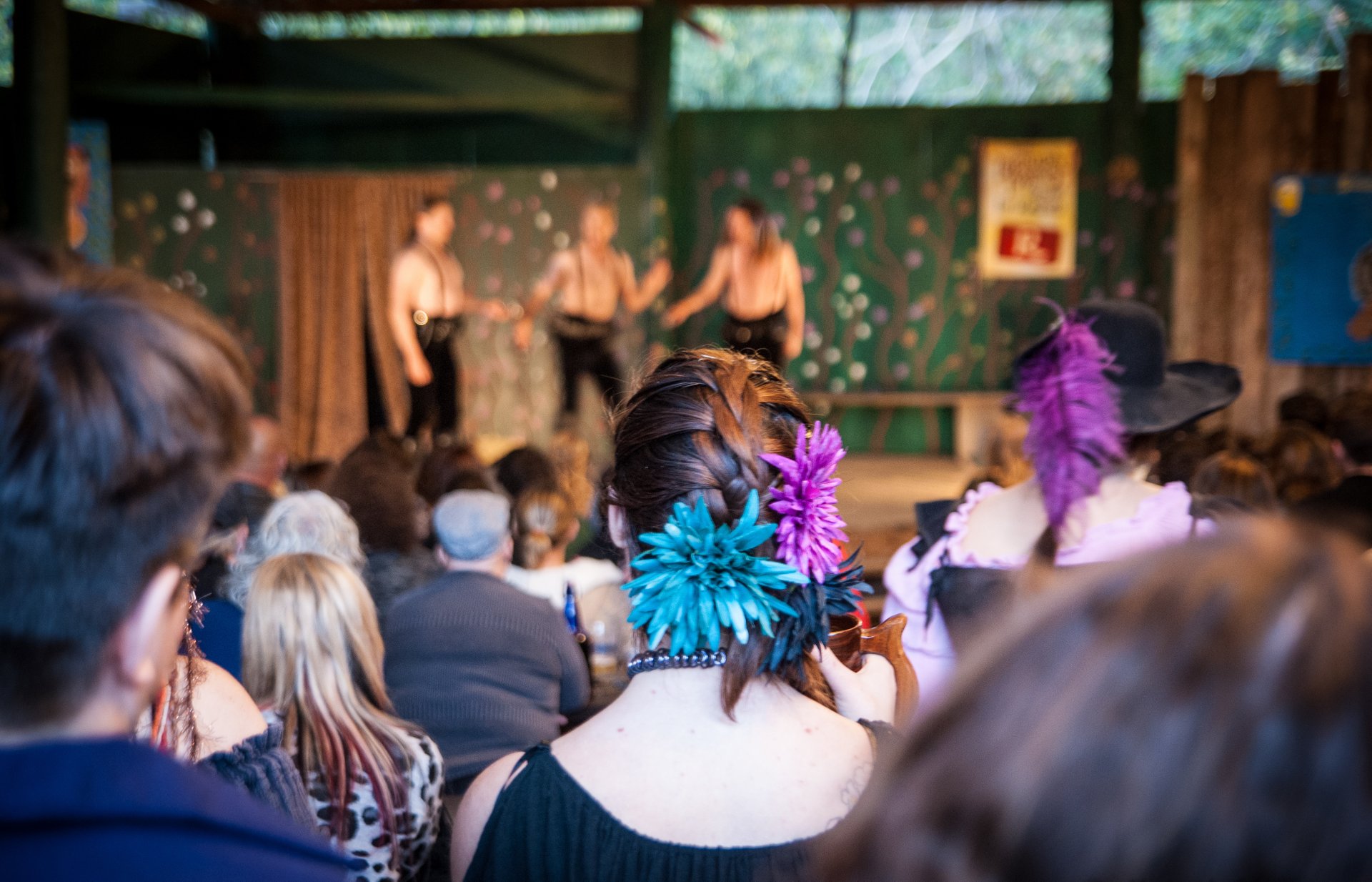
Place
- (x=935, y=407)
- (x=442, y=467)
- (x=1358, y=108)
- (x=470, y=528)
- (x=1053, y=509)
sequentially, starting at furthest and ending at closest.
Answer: (x=935, y=407)
(x=1358, y=108)
(x=442, y=467)
(x=470, y=528)
(x=1053, y=509)

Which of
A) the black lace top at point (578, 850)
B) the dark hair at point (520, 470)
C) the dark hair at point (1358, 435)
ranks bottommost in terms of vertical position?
the dark hair at point (520, 470)

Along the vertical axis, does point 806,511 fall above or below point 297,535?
above

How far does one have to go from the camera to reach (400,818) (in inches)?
80.7

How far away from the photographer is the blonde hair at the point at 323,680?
199cm

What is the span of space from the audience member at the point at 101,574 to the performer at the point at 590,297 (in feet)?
22.0

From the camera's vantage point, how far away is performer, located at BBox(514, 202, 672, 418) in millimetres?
7555

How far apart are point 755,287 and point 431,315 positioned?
214 cm

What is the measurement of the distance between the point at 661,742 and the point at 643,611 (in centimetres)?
14

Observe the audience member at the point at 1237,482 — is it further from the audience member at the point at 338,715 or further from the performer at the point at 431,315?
the performer at the point at 431,315

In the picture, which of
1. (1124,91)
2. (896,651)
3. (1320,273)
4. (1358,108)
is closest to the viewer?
(896,651)

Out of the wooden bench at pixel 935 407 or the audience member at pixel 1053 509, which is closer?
the audience member at pixel 1053 509

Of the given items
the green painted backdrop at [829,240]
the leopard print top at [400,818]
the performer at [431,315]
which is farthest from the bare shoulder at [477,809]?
the green painted backdrop at [829,240]

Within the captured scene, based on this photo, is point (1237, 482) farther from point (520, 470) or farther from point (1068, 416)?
point (520, 470)

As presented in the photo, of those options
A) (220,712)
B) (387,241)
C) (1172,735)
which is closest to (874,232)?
(387,241)
